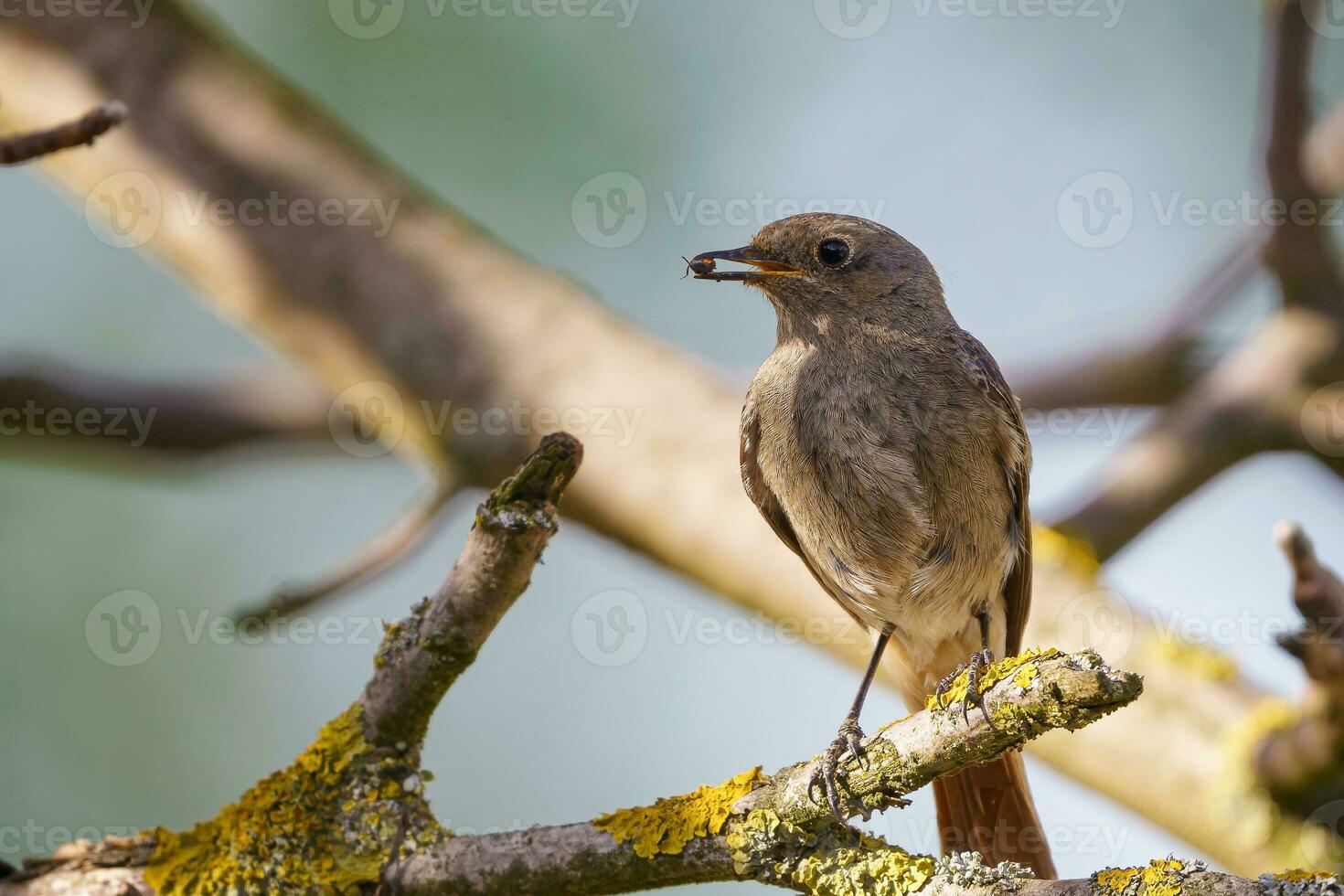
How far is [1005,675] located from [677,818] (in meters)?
0.85

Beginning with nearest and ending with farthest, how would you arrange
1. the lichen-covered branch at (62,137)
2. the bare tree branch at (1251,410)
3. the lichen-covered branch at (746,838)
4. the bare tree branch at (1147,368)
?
1. the lichen-covered branch at (746,838)
2. the lichen-covered branch at (62,137)
3. the bare tree branch at (1251,410)
4. the bare tree branch at (1147,368)

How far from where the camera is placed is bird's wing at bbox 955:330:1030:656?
3.79 metres

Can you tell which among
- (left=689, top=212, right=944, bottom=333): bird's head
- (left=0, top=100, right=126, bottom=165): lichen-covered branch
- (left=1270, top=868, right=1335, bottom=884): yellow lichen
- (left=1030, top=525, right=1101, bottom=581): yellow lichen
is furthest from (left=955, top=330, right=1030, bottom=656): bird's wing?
(left=0, top=100, right=126, bottom=165): lichen-covered branch

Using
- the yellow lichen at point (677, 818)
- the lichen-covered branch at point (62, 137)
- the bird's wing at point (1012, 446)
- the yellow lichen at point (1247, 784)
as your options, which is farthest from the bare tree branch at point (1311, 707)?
the lichen-covered branch at point (62, 137)

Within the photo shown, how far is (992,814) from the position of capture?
379 cm

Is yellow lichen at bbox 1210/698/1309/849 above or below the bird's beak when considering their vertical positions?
below

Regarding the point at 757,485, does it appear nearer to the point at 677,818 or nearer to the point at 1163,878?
the point at 677,818

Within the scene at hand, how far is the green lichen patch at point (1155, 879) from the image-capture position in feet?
7.02

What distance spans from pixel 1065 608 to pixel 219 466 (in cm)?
386

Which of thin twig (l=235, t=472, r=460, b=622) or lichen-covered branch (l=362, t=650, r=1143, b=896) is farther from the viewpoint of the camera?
thin twig (l=235, t=472, r=460, b=622)

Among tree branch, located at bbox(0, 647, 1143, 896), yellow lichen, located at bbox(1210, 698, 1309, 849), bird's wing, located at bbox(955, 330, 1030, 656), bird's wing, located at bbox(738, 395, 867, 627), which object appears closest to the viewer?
tree branch, located at bbox(0, 647, 1143, 896)

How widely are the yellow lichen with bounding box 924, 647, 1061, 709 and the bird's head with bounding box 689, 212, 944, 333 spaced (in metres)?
1.73

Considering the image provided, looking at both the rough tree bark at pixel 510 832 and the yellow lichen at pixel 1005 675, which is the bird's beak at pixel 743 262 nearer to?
the rough tree bark at pixel 510 832

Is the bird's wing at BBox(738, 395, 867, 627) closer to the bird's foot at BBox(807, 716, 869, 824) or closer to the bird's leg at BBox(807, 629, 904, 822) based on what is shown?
the bird's leg at BBox(807, 629, 904, 822)
